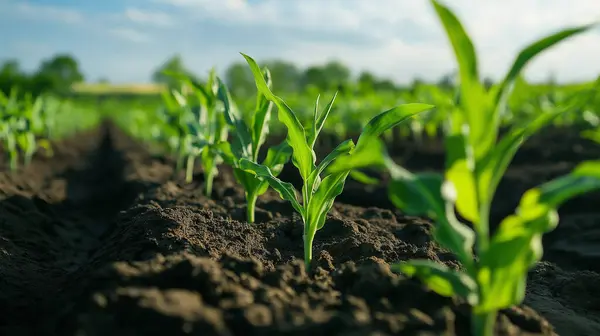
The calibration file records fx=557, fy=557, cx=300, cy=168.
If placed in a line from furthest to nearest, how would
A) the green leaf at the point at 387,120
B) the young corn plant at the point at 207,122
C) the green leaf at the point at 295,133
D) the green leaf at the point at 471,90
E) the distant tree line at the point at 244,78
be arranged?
the distant tree line at the point at 244,78 < the young corn plant at the point at 207,122 < the green leaf at the point at 295,133 < the green leaf at the point at 387,120 < the green leaf at the point at 471,90

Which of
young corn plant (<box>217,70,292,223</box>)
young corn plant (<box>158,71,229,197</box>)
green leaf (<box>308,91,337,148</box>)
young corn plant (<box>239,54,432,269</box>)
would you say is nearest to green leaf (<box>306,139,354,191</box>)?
young corn plant (<box>239,54,432,269</box>)

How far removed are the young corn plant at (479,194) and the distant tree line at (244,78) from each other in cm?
222

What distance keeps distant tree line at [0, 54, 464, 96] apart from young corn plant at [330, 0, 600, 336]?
2.22 metres

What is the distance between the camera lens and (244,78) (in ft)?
202

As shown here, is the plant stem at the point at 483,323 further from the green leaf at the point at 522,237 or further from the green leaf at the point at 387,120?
the green leaf at the point at 387,120

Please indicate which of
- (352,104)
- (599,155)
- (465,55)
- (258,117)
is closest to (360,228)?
(258,117)

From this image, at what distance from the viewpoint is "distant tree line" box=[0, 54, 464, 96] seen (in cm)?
1758

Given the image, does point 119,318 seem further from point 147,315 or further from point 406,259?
point 406,259

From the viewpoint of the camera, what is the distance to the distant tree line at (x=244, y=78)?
1758 centimetres

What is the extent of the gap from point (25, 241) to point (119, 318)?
10.4ft

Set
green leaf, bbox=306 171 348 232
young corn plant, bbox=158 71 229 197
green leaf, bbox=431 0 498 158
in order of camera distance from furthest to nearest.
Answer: young corn plant, bbox=158 71 229 197 < green leaf, bbox=306 171 348 232 < green leaf, bbox=431 0 498 158

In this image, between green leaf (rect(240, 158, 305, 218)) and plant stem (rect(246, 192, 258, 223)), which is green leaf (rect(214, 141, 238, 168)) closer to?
plant stem (rect(246, 192, 258, 223))

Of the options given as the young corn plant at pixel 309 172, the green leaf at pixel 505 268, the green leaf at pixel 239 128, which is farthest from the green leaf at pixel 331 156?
the green leaf at pixel 505 268

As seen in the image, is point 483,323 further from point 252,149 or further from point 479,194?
point 252,149
